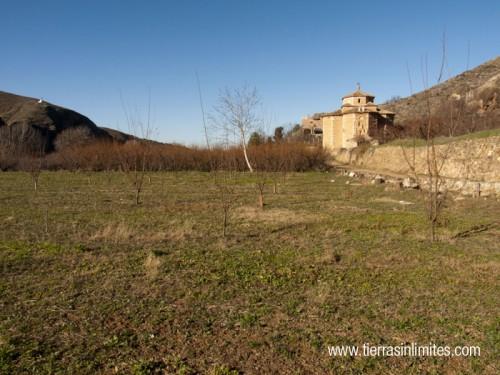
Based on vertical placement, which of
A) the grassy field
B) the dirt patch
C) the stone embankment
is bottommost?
the grassy field

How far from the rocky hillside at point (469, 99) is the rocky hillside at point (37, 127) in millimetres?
30912

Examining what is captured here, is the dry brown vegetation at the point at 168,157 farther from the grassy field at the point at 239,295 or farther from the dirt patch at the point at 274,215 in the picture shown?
the grassy field at the point at 239,295

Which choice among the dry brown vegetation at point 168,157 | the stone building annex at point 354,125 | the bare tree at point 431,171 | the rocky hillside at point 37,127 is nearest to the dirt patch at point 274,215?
the bare tree at point 431,171

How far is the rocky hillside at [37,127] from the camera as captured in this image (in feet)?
99.5

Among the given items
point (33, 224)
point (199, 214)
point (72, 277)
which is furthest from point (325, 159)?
point (72, 277)

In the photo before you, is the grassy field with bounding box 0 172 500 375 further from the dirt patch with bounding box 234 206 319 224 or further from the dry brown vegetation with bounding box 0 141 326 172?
the dry brown vegetation with bounding box 0 141 326 172

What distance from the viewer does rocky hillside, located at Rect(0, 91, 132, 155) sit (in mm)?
30336

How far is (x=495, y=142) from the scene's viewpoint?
15875 mm

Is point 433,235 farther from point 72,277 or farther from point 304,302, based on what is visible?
point 72,277

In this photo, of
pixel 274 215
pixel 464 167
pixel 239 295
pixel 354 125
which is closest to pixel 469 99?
pixel 354 125

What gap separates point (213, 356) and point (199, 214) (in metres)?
7.05

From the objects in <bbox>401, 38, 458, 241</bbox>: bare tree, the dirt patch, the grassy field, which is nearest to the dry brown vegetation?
<bbox>401, 38, 458, 241</bbox>: bare tree

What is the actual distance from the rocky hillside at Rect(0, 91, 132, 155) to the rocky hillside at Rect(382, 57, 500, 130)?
30912 mm

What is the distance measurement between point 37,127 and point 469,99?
45185 mm
